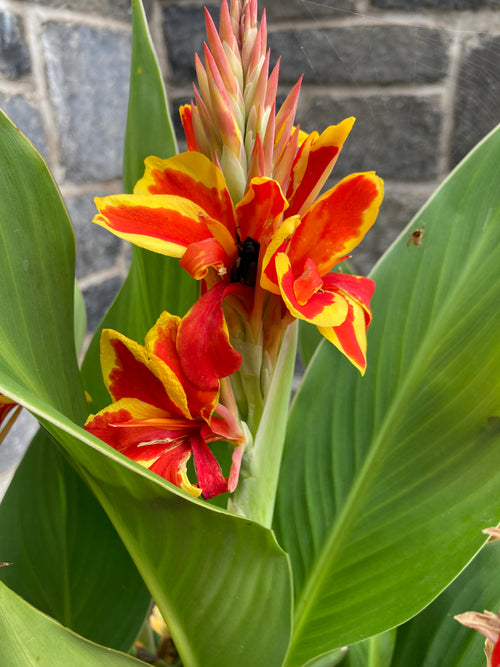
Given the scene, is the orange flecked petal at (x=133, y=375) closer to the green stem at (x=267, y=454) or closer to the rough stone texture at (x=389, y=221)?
the green stem at (x=267, y=454)

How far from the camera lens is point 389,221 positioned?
120 centimetres

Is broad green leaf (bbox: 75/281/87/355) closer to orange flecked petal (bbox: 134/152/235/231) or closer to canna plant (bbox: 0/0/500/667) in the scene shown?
canna plant (bbox: 0/0/500/667)

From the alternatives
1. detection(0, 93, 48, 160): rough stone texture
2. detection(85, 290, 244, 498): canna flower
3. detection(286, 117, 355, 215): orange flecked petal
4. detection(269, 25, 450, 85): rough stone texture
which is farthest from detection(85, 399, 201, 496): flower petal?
detection(269, 25, 450, 85): rough stone texture

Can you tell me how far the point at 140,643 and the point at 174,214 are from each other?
520 mm

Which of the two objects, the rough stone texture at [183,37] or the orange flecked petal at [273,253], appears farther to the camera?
the rough stone texture at [183,37]

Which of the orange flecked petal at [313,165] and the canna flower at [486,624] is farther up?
the orange flecked petal at [313,165]

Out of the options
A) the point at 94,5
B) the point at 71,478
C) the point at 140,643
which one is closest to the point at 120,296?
the point at 71,478

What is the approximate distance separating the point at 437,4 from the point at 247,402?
994 millimetres

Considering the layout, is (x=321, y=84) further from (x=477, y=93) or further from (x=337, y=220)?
(x=337, y=220)

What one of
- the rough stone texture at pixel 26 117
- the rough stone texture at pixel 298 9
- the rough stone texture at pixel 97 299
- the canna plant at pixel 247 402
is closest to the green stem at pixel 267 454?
the canna plant at pixel 247 402

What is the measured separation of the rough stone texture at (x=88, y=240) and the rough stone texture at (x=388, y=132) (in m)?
0.48

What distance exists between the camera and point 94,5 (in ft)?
3.22

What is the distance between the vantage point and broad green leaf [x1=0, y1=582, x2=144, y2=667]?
0.77 feet

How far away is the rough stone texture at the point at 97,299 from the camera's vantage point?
1.08 metres
